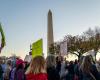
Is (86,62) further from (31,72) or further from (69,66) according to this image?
(69,66)

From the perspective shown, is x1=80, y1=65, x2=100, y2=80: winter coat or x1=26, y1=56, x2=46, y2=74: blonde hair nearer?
x1=26, y1=56, x2=46, y2=74: blonde hair

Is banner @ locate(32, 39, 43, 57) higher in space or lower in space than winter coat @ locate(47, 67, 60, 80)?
higher

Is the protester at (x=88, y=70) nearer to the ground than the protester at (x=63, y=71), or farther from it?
nearer to the ground

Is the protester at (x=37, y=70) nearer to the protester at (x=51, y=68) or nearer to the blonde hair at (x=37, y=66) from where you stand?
the blonde hair at (x=37, y=66)

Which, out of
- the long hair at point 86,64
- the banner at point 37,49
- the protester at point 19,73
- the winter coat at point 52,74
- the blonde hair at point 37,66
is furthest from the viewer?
the banner at point 37,49

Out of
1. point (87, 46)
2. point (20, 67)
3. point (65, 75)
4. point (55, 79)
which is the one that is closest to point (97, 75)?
point (55, 79)

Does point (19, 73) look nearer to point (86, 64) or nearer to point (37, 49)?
point (37, 49)

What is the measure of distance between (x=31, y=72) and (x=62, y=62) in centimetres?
1091

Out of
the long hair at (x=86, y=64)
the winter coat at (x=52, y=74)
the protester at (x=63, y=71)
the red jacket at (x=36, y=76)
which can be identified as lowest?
the red jacket at (x=36, y=76)

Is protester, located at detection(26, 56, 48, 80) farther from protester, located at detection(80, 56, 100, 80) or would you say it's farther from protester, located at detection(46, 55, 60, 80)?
protester, located at detection(46, 55, 60, 80)

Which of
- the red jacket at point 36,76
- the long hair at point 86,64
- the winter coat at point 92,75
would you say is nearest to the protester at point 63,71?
the winter coat at point 92,75

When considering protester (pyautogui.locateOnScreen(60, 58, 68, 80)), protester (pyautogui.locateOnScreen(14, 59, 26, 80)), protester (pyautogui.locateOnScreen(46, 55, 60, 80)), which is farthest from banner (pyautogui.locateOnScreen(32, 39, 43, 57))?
protester (pyautogui.locateOnScreen(60, 58, 68, 80))

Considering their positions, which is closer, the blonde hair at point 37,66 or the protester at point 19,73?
the blonde hair at point 37,66

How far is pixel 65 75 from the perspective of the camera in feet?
68.1
